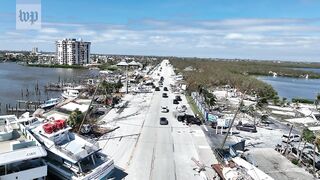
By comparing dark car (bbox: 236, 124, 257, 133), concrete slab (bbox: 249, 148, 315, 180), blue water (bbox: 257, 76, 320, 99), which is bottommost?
blue water (bbox: 257, 76, 320, 99)

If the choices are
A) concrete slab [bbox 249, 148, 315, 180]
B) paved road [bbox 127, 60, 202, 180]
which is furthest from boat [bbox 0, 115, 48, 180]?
concrete slab [bbox 249, 148, 315, 180]

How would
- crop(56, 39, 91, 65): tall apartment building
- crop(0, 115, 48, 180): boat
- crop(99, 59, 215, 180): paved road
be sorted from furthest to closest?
crop(56, 39, 91, 65): tall apartment building → crop(99, 59, 215, 180): paved road → crop(0, 115, 48, 180): boat

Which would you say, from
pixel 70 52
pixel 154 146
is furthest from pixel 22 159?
pixel 70 52

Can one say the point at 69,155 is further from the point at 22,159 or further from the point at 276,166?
the point at 276,166

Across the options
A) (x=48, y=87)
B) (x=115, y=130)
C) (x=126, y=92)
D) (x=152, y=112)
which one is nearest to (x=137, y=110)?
(x=152, y=112)

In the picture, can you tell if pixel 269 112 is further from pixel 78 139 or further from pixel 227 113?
pixel 78 139

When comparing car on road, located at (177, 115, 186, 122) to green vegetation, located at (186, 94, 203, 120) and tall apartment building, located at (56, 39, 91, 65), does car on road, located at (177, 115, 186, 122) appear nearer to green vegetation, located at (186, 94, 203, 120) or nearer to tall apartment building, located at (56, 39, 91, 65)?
green vegetation, located at (186, 94, 203, 120)

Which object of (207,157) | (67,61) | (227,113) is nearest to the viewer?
(207,157)
